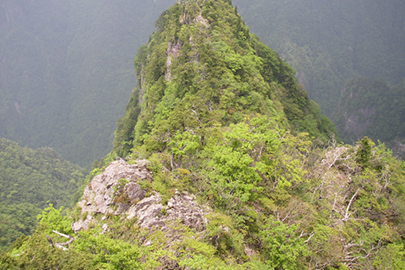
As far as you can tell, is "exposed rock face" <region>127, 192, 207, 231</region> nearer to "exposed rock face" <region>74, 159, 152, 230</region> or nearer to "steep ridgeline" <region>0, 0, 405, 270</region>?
"steep ridgeline" <region>0, 0, 405, 270</region>

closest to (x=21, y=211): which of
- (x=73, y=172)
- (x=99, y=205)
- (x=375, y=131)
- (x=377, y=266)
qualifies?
(x=73, y=172)

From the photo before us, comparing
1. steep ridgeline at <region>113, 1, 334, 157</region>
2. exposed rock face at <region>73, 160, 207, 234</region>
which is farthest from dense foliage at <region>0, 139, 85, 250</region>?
exposed rock face at <region>73, 160, 207, 234</region>

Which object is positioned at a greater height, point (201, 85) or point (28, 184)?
point (201, 85)

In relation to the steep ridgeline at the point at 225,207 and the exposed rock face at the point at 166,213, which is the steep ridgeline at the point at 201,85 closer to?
the steep ridgeline at the point at 225,207

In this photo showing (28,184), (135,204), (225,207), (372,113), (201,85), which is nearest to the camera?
(135,204)

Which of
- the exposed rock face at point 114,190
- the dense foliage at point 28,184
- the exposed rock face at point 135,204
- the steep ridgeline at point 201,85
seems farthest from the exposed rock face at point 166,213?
the dense foliage at point 28,184

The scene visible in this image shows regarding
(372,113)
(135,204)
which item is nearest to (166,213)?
(135,204)

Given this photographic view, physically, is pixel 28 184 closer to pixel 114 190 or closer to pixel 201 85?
pixel 201 85

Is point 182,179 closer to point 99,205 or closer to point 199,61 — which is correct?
point 99,205
